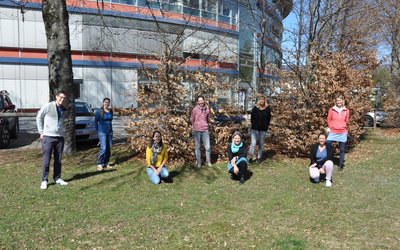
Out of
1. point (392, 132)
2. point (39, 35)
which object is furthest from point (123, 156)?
point (39, 35)

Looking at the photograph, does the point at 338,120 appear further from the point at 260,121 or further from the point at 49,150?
the point at 49,150

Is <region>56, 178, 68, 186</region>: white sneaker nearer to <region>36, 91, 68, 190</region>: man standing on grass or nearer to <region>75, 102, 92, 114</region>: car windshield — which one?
<region>36, 91, 68, 190</region>: man standing on grass

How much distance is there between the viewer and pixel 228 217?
5441mm

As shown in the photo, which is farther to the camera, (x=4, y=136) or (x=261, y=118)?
(x=4, y=136)

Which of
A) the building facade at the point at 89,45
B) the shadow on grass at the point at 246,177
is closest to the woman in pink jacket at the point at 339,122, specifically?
the shadow on grass at the point at 246,177

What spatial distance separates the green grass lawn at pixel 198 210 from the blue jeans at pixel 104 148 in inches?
11.8

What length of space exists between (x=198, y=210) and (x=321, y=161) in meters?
3.10

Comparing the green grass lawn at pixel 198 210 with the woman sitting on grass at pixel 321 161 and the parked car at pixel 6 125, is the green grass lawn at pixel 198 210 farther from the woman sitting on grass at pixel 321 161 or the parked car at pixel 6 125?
the parked car at pixel 6 125

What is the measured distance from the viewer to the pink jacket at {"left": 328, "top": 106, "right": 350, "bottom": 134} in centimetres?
856

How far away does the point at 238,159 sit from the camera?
740 cm

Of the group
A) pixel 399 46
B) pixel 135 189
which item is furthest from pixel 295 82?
pixel 399 46

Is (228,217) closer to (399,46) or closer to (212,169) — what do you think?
(212,169)

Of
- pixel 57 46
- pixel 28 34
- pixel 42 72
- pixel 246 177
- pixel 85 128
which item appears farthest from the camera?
pixel 42 72

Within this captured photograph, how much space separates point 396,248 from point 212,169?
15.0ft
